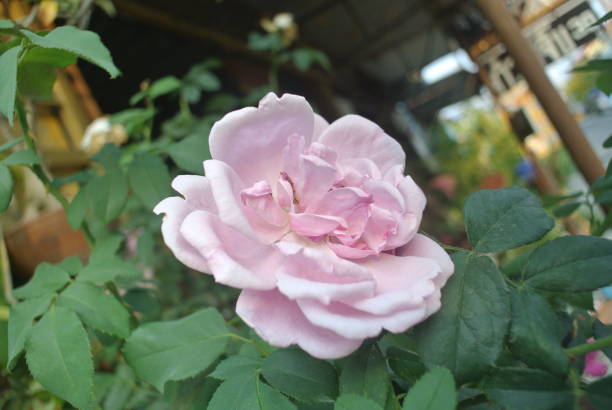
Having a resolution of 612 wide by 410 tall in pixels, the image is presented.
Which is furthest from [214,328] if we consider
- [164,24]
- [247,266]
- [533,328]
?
[164,24]

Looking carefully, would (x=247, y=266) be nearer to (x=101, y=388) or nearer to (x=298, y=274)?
(x=298, y=274)

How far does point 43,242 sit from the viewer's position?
1.61 metres

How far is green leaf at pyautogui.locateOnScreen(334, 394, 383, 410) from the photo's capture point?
284 millimetres

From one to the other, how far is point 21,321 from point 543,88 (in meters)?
0.78

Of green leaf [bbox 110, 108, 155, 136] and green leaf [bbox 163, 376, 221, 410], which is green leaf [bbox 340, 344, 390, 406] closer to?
green leaf [bbox 163, 376, 221, 410]

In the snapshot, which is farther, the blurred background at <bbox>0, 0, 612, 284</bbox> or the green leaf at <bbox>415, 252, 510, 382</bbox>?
the blurred background at <bbox>0, 0, 612, 284</bbox>

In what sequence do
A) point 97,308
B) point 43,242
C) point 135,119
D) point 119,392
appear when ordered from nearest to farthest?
point 97,308, point 119,392, point 135,119, point 43,242

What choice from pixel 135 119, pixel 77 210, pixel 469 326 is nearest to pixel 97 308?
pixel 77 210

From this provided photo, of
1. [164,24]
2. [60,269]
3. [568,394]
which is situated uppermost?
[164,24]

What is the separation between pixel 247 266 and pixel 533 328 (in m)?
0.20

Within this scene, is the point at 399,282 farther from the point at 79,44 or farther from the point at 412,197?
the point at 79,44

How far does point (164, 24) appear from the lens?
8.00 ft

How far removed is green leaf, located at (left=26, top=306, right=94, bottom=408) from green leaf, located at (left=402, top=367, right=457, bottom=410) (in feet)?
0.99

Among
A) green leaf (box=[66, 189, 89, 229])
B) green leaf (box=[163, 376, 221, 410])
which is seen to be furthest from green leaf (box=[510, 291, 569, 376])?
green leaf (box=[66, 189, 89, 229])
